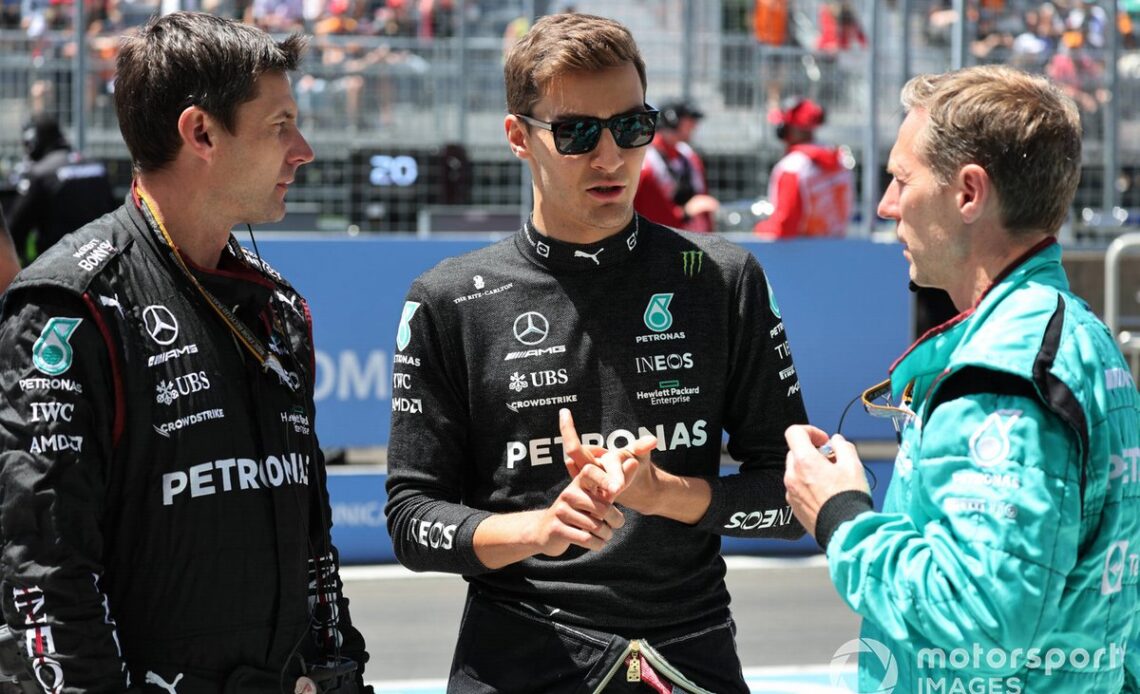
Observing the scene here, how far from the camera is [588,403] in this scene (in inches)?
109

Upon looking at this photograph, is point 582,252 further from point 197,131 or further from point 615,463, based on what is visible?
point 197,131

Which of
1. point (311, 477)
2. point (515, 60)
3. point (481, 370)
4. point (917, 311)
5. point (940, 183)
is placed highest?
point (515, 60)

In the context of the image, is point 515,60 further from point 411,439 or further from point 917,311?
point 917,311

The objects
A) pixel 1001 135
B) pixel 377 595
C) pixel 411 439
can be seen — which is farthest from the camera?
pixel 377 595

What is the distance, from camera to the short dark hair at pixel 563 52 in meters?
2.80

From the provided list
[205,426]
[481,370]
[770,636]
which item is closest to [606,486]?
[481,370]

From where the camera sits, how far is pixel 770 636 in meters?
6.87

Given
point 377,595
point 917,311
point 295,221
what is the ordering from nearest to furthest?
point 377,595 < point 917,311 < point 295,221

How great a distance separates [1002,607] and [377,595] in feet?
19.5

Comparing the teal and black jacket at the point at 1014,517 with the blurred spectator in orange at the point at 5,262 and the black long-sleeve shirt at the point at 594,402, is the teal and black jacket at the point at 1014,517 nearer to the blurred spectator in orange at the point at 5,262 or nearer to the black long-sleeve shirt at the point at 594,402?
the black long-sleeve shirt at the point at 594,402

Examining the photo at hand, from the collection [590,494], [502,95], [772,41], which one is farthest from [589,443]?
[772,41]

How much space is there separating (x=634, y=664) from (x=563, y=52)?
116cm

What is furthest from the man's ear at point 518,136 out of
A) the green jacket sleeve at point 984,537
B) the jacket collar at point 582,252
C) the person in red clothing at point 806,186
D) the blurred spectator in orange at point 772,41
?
the blurred spectator in orange at point 772,41

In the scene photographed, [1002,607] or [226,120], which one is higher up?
[226,120]
